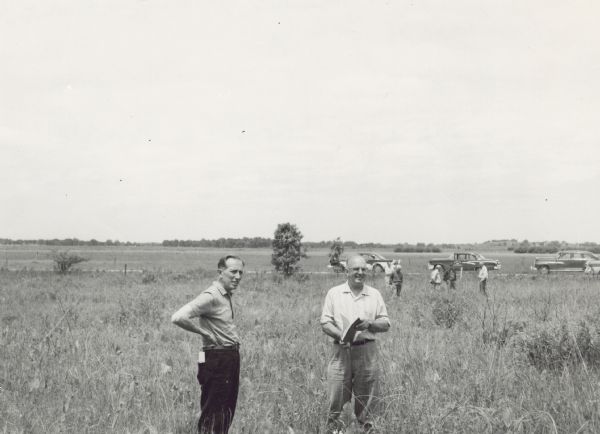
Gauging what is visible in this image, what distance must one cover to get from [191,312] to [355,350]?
56.6 inches

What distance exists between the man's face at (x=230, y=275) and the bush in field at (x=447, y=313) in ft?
23.2

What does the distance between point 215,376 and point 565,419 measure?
2.86m

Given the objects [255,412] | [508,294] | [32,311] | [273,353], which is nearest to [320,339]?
[273,353]

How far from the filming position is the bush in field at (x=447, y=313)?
10211mm

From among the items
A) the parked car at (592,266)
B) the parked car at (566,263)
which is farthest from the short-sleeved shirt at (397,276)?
the parked car at (566,263)

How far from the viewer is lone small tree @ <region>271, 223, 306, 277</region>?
25.3 m

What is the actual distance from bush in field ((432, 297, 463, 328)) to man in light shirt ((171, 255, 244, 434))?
701 cm

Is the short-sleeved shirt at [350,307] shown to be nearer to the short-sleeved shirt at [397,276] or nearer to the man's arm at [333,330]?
the man's arm at [333,330]

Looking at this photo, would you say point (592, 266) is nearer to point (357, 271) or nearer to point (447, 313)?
point (447, 313)

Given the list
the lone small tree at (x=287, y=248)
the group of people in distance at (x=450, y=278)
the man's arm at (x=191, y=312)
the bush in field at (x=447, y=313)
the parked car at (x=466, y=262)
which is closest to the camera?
the man's arm at (x=191, y=312)

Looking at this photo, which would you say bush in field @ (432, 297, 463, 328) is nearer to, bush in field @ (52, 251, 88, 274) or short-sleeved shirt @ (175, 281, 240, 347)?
short-sleeved shirt @ (175, 281, 240, 347)

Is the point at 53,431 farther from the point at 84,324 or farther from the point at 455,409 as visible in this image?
the point at 84,324

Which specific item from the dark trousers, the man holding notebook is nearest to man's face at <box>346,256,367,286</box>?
A: the man holding notebook

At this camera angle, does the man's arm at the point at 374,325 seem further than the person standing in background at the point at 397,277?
No
